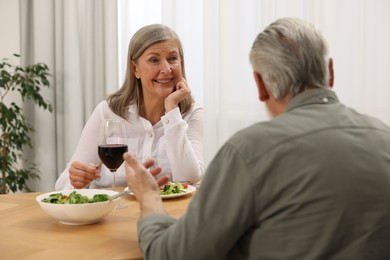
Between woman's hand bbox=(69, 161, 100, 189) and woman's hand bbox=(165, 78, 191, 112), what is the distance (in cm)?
64

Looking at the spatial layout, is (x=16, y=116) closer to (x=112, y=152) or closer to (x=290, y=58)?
(x=112, y=152)

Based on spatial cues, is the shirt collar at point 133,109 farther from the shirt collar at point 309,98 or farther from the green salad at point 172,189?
the shirt collar at point 309,98

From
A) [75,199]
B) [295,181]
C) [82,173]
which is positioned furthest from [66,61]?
[295,181]

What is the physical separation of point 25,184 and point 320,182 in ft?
11.8

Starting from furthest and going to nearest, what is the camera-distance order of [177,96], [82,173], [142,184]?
[177,96]
[82,173]
[142,184]

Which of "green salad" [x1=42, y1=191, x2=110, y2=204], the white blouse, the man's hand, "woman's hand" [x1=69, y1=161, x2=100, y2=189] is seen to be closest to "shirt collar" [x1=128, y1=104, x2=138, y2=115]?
the white blouse

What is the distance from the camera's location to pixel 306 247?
1.09 m

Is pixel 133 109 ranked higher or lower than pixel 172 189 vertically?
higher

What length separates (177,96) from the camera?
2.50 meters

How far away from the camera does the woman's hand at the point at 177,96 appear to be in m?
2.45

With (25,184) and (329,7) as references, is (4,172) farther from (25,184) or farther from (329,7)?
(329,7)

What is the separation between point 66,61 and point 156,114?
75.3 inches

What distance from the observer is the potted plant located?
13.1 ft

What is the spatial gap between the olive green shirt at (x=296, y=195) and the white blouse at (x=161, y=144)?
47.0 inches
